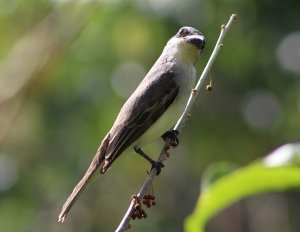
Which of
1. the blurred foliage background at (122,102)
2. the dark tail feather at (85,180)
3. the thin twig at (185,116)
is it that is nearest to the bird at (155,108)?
the dark tail feather at (85,180)

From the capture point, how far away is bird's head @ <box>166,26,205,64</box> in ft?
14.4

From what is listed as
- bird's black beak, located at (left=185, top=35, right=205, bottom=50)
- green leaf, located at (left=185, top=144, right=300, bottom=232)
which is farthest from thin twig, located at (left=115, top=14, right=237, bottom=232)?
bird's black beak, located at (left=185, top=35, right=205, bottom=50)

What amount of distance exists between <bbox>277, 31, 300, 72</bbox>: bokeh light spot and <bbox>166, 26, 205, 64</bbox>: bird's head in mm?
2623

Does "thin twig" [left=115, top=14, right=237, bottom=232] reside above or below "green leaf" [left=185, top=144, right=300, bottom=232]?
above

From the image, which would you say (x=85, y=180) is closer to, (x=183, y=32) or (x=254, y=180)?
(x=183, y=32)

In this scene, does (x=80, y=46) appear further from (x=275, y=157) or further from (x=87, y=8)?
(x=275, y=157)

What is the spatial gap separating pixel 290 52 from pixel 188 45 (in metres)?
2.86

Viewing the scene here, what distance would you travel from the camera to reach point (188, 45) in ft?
14.6

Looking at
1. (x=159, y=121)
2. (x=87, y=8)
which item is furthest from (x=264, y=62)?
(x=159, y=121)

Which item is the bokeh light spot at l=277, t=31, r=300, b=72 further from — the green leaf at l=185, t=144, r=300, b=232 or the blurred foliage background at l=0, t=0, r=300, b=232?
the green leaf at l=185, t=144, r=300, b=232

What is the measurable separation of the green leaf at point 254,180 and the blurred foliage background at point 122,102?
15.3 ft

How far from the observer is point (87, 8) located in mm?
5703

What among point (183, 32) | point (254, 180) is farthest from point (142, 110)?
point (254, 180)

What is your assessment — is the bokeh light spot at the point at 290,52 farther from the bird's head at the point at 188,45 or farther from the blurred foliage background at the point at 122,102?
the bird's head at the point at 188,45
